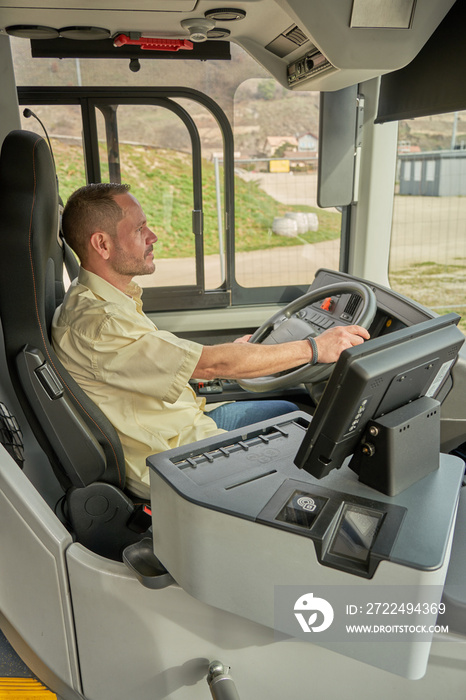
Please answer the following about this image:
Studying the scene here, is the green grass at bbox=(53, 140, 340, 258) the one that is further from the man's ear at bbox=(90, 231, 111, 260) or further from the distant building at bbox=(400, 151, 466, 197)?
the man's ear at bbox=(90, 231, 111, 260)

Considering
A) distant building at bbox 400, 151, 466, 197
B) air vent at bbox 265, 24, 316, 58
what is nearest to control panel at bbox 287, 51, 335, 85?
air vent at bbox 265, 24, 316, 58

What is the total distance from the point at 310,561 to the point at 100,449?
2.36 ft

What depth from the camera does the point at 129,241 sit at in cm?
177

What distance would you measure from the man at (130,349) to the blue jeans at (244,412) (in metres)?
0.28

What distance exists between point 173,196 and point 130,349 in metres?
1.95

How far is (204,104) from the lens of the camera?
9.34 feet

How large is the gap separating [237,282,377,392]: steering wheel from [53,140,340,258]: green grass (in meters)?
0.88

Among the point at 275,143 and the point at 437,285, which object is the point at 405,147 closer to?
the point at 437,285

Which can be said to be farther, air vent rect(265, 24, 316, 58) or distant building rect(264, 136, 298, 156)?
distant building rect(264, 136, 298, 156)

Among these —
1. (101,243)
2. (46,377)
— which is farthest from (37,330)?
(101,243)

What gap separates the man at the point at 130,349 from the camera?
154 cm

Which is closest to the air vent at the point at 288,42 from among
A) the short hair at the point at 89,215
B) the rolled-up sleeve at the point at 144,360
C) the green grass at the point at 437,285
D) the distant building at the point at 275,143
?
the short hair at the point at 89,215

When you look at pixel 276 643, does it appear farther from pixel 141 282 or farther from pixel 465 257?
→ pixel 465 257

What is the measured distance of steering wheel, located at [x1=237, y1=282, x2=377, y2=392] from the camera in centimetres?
200
